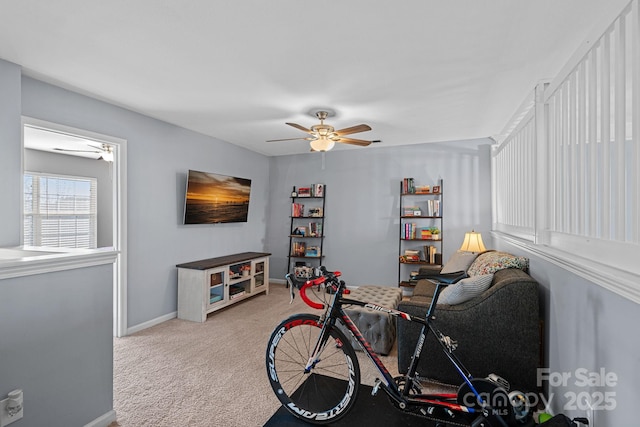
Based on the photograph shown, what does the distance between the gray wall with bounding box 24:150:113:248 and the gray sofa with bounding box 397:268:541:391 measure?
633 cm

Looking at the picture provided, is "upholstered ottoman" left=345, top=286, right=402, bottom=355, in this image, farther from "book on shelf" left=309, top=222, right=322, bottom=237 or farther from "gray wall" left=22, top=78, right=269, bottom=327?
"book on shelf" left=309, top=222, right=322, bottom=237

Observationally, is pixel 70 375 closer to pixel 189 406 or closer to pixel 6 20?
pixel 189 406

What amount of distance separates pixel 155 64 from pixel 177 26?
0.62 metres

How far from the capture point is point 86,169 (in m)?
6.00

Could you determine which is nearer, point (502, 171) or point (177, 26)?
point (177, 26)

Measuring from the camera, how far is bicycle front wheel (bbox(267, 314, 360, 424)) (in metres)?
1.90

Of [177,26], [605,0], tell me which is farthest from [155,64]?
[605,0]

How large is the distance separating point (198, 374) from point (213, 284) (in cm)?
162

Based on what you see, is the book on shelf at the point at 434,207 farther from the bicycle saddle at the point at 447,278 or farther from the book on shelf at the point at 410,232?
the bicycle saddle at the point at 447,278

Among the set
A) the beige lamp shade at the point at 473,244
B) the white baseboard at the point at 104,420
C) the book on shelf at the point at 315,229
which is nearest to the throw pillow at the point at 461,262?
the beige lamp shade at the point at 473,244

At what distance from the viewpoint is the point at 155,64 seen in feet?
7.93

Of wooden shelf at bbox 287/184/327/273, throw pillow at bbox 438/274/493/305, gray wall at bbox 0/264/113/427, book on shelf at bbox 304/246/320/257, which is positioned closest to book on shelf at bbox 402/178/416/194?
wooden shelf at bbox 287/184/327/273

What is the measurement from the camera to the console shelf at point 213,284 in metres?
3.89

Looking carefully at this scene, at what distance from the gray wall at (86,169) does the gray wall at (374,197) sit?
10.7ft
